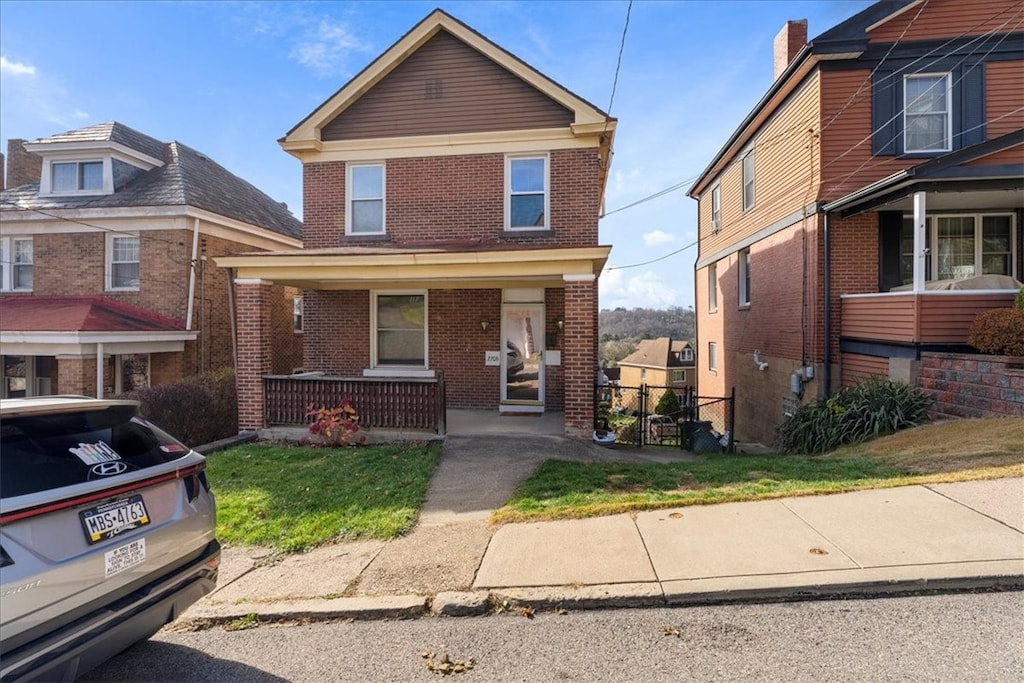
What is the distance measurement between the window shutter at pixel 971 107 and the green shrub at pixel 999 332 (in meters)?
4.85

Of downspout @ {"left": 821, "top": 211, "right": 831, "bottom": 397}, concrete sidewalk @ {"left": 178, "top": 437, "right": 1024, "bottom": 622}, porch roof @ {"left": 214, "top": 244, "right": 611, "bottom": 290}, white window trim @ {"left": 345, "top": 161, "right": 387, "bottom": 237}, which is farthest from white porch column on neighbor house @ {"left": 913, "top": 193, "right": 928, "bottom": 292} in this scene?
white window trim @ {"left": 345, "top": 161, "right": 387, "bottom": 237}

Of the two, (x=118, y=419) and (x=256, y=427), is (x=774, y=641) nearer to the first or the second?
(x=118, y=419)

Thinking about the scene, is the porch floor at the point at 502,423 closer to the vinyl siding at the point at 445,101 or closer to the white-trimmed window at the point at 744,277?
the vinyl siding at the point at 445,101

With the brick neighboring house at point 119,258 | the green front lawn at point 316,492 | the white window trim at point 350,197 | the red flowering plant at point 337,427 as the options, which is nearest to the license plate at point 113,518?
the green front lawn at point 316,492

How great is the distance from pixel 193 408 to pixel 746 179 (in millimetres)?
16095

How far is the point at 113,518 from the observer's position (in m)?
2.80

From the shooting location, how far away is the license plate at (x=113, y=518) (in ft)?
8.75

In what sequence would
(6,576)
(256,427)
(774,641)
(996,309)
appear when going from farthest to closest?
(256,427)
(996,309)
(774,641)
(6,576)

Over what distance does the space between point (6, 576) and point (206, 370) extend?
14.7m

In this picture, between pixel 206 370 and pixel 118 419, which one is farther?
pixel 206 370

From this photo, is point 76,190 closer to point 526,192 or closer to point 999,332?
point 526,192

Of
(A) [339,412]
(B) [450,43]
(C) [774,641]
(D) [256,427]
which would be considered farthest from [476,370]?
(C) [774,641]

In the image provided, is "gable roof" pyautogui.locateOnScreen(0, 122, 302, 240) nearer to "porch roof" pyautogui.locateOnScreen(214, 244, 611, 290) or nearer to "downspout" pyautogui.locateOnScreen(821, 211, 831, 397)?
"porch roof" pyautogui.locateOnScreen(214, 244, 611, 290)

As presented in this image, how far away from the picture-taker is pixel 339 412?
9.10m
